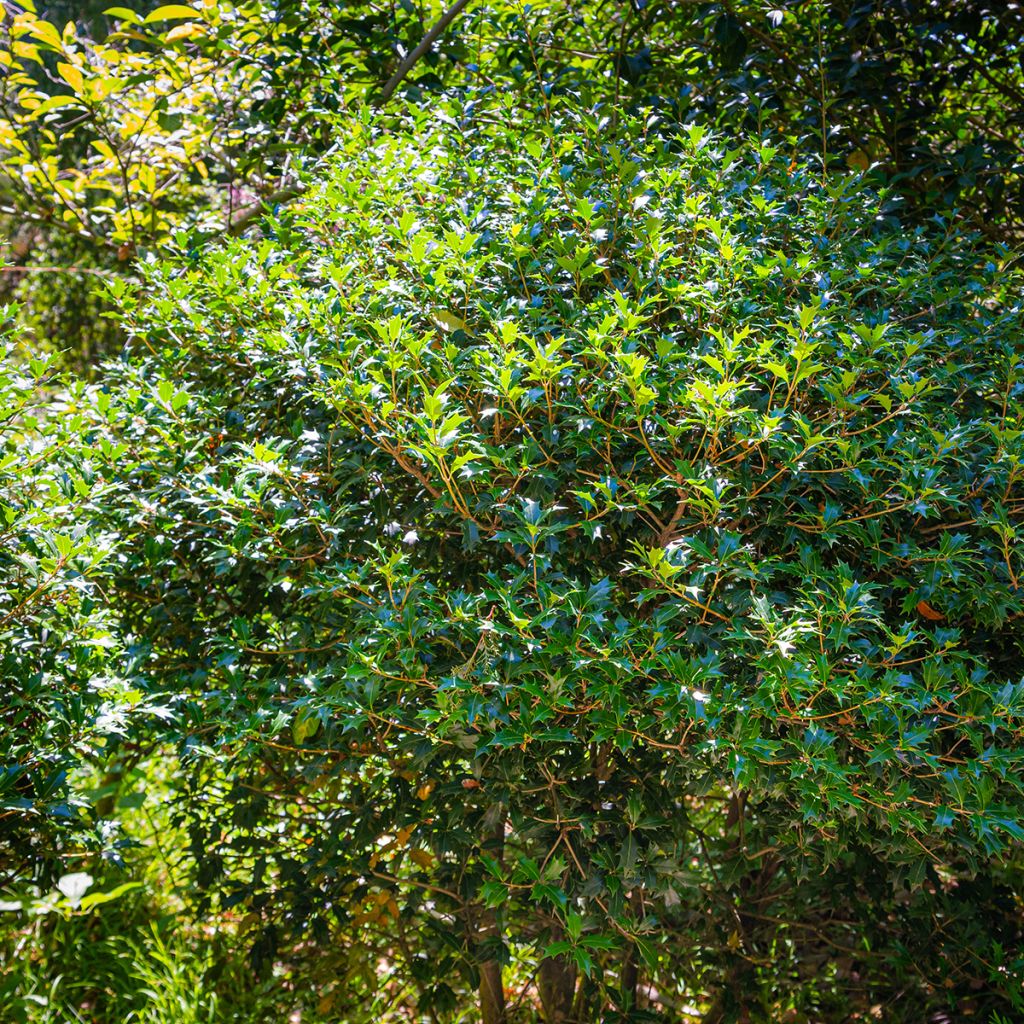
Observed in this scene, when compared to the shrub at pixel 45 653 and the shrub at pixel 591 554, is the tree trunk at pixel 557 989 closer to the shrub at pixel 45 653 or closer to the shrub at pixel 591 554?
the shrub at pixel 591 554

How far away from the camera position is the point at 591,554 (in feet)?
6.80

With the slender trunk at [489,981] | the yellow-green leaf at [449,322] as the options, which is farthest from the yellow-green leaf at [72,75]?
the slender trunk at [489,981]

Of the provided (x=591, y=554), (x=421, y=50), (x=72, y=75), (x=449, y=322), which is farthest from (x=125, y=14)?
(x=591, y=554)

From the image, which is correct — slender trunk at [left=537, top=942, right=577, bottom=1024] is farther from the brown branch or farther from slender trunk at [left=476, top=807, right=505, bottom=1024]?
the brown branch

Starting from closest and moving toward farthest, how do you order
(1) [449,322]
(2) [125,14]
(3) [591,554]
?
1. (3) [591,554]
2. (1) [449,322]
3. (2) [125,14]

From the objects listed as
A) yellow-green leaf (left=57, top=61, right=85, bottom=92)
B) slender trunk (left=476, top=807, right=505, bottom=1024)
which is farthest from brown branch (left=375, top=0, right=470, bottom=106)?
slender trunk (left=476, top=807, right=505, bottom=1024)

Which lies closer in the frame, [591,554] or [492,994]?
[591,554]

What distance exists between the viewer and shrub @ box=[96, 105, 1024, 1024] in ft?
5.88

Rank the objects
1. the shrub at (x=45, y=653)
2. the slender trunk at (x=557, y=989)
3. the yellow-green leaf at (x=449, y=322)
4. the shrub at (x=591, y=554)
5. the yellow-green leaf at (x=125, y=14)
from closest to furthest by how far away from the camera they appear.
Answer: the shrub at (x=591, y=554) → the shrub at (x=45, y=653) → the yellow-green leaf at (x=449, y=322) → the slender trunk at (x=557, y=989) → the yellow-green leaf at (x=125, y=14)

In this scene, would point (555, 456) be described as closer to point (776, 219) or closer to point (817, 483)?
point (817, 483)

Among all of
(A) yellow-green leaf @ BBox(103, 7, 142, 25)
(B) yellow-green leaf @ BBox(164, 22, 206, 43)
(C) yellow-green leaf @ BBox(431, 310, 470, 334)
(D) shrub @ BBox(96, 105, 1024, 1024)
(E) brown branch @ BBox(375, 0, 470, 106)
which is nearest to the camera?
(D) shrub @ BBox(96, 105, 1024, 1024)

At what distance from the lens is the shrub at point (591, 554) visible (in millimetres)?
1791

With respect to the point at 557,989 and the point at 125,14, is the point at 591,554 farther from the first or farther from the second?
the point at 125,14

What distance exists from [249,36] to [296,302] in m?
1.90
